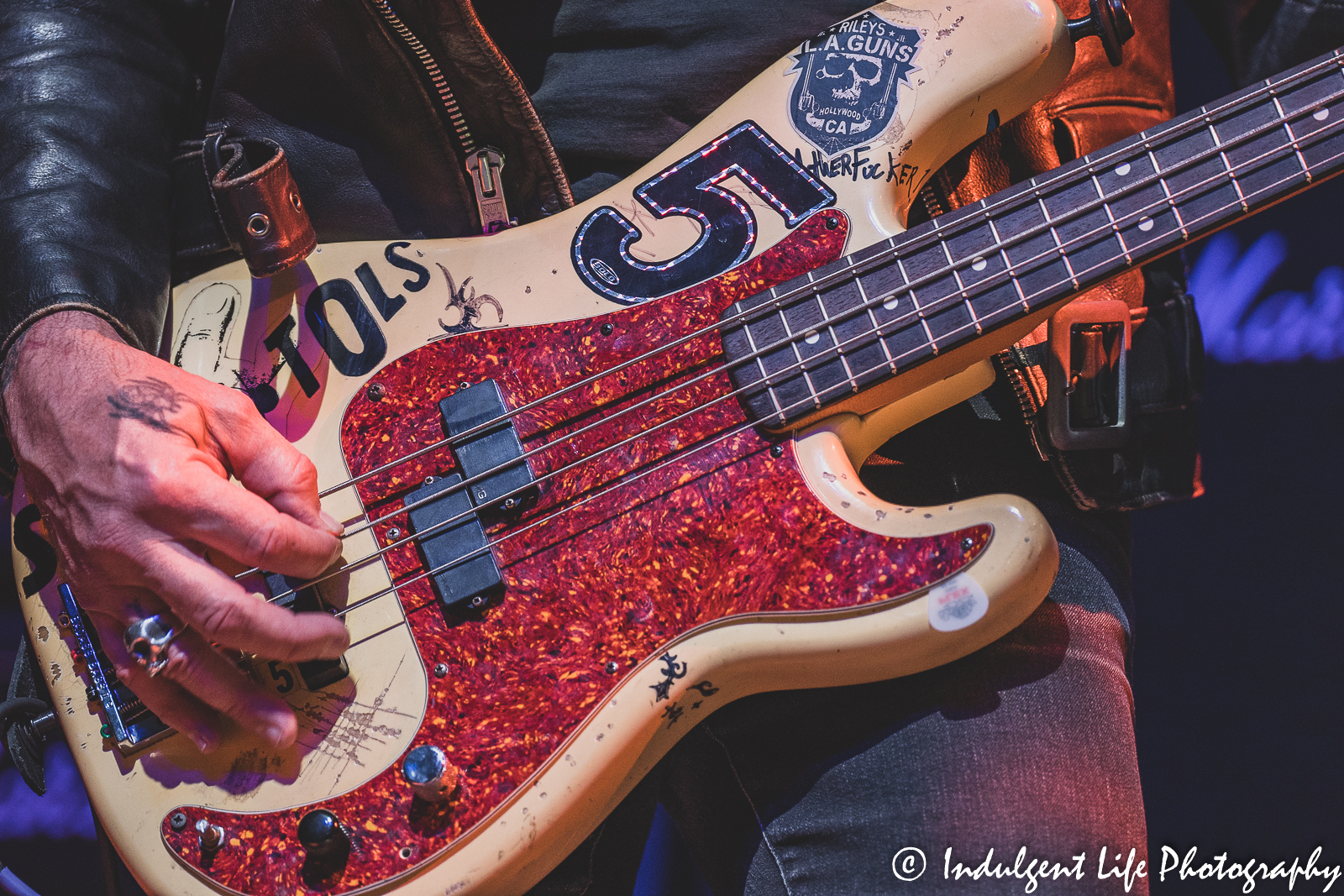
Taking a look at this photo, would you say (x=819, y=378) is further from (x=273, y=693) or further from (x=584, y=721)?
(x=273, y=693)

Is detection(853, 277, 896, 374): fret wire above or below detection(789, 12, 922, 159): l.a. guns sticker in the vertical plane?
below

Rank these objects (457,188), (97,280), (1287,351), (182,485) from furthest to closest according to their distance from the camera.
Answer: (1287,351), (457,188), (97,280), (182,485)

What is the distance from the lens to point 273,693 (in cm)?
72

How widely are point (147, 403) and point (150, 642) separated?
0.20 metres

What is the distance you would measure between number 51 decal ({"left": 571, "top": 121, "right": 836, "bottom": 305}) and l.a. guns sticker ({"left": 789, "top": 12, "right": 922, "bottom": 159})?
4cm

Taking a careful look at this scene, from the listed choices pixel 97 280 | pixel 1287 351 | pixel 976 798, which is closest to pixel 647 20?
pixel 97 280

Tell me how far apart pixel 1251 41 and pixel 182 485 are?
4.19 feet

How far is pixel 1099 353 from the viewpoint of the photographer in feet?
2.83

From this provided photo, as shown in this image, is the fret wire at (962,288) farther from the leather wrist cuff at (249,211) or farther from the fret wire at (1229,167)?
the leather wrist cuff at (249,211)

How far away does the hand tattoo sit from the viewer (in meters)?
0.68

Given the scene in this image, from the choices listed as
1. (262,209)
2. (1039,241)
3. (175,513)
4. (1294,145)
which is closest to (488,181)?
(262,209)

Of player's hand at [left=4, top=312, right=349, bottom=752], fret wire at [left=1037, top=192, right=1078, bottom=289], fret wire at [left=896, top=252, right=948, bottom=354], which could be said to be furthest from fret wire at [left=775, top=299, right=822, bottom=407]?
player's hand at [left=4, top=312, right=349, bottom=752]

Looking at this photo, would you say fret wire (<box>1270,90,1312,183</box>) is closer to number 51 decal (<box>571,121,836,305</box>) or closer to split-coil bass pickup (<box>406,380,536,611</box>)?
number 51 decal (<box>571,121,836,305</box>)

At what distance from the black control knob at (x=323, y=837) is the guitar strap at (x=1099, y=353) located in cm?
77
